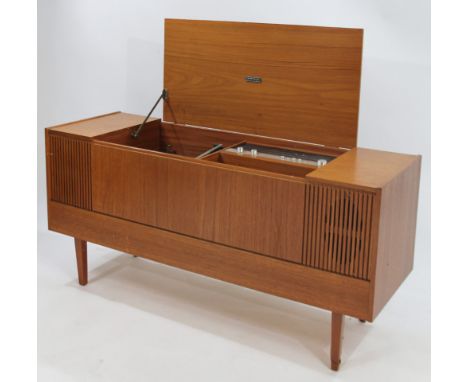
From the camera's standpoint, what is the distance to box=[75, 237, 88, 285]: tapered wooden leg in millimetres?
3639

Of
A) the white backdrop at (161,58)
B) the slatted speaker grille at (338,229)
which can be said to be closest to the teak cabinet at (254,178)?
the slatted speaker grille at (338,229)

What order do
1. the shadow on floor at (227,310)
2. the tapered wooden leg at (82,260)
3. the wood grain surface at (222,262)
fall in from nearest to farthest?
the wood grain surface at (222,262)
the shadow on floor at (227,310)
the tapered wooden leg at (82,260)

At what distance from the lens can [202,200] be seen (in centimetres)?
312

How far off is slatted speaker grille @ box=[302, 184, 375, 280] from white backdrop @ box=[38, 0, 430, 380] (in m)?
0.81

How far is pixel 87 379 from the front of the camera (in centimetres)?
295

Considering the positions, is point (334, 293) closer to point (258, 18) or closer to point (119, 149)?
point (119, 149)

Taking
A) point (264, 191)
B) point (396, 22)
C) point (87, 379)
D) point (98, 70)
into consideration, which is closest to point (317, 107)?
point (264, 191)

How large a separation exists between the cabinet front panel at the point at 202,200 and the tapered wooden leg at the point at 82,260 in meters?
0.26

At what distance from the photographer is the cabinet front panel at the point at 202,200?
2.93 m

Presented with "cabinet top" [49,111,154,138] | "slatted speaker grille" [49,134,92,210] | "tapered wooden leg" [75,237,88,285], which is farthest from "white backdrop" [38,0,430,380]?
"cabinet top" [49,111,154,138]

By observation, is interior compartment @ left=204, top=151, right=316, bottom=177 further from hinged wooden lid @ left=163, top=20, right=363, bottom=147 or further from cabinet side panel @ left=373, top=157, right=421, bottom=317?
cabinet side panel @ left=373, top=157, right=421, bottom=317

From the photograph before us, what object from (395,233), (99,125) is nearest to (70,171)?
(99,125)

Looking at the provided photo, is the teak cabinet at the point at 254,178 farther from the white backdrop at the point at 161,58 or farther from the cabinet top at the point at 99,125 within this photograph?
the white backdrop at the point at 161,58

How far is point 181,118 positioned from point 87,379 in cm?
135
